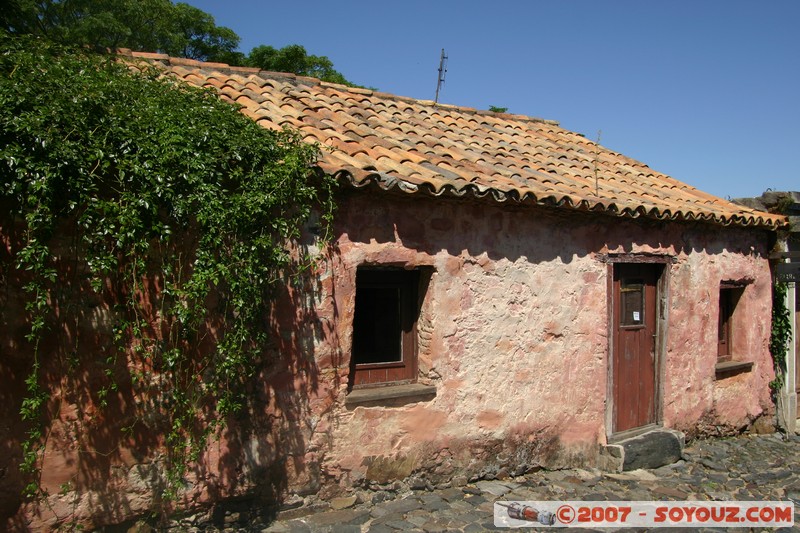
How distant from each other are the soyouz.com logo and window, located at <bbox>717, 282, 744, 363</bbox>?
3.15 m

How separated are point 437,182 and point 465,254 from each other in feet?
2.61

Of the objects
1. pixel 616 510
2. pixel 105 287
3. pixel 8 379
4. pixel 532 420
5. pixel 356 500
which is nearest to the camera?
pixel 8 379

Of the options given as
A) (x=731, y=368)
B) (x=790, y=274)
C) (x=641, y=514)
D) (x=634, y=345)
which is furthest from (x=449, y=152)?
(x=790, y=274)

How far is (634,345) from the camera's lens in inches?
273

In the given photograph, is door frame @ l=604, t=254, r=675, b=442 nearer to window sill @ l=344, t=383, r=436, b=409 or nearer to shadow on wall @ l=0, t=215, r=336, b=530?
window sill @ l=344, t=383, r=436, b=409

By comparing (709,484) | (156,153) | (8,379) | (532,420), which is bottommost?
(709,484)

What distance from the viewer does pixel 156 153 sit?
3707 mm

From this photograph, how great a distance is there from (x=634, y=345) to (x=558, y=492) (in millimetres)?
2165

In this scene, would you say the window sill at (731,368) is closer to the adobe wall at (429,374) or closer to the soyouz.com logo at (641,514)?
the adobe wall at (429,374)

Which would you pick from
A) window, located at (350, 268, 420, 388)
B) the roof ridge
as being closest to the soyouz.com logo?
window, located at (350, 268, 420, 388)

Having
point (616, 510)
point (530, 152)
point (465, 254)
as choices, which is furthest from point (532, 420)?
point (530, 152)

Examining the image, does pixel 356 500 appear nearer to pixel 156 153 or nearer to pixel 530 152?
pixel 156 153

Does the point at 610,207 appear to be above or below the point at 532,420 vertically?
above

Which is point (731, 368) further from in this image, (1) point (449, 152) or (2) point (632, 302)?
(1) point (449, 152)
